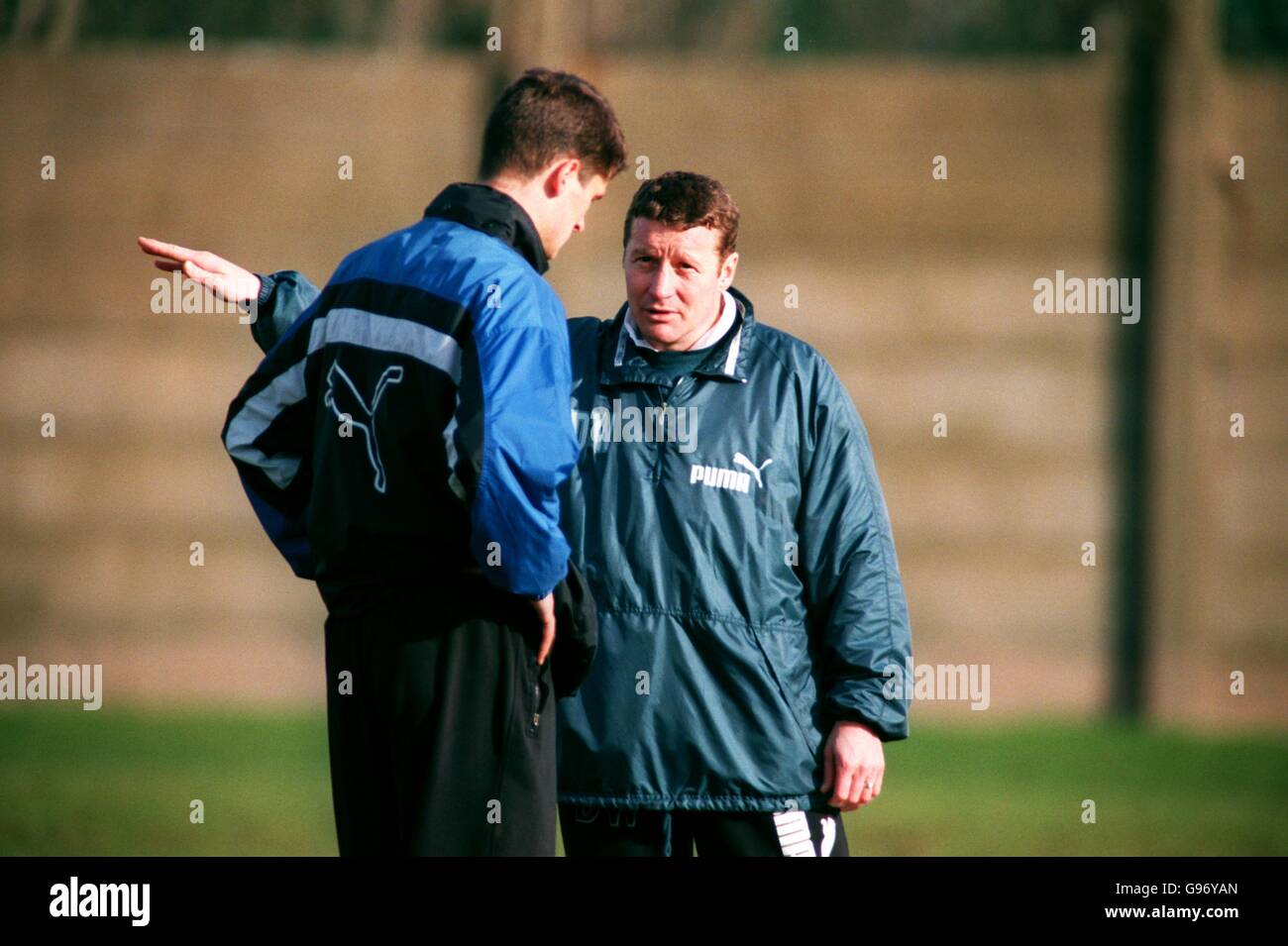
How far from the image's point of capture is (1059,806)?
6316mm

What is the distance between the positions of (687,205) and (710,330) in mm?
276

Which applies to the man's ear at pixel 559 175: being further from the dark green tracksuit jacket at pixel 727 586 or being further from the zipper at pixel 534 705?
the zipper at pixel 534 705

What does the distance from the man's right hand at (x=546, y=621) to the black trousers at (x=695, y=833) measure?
16.8 inches

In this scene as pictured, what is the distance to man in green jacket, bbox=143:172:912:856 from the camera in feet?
10.0

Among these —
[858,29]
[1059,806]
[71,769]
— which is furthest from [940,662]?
[71,769]

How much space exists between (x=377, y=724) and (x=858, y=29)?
6695 millimetres

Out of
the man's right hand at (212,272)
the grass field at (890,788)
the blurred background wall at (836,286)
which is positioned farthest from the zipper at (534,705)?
the blurred background wall at (836,286)

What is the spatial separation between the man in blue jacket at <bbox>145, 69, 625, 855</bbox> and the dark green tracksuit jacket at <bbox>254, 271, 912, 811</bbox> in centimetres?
25

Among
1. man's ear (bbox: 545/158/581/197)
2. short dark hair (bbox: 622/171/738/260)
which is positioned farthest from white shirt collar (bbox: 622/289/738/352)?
man's ear (bbox: 545/158/581/197)

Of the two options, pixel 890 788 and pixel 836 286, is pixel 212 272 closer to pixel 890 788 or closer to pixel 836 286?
pixel 890 788

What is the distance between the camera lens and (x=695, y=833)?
10.2 feet

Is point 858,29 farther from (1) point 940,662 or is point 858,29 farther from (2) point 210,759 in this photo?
(2) point 210,759

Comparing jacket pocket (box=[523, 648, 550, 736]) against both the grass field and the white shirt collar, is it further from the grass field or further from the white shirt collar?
the grass field

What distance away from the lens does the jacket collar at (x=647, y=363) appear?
3213mm
